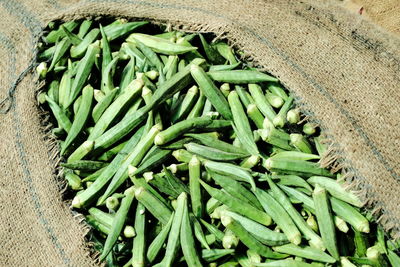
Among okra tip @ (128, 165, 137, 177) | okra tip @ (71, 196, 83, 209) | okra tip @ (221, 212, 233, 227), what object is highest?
okra tip @ (221, 212, 233, 227)

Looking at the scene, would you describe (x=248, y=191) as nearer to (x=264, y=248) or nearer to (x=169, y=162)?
(x=264, y=248)

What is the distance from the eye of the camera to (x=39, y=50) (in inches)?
127

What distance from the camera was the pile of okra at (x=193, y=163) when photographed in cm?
259

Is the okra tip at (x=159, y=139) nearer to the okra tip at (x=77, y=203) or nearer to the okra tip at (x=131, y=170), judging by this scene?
the okra tip at (x=131, y=170)

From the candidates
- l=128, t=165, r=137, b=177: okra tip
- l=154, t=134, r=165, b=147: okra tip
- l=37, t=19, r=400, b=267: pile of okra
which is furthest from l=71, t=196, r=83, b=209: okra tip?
l=154, t=134, r=165, b=147: okra tip

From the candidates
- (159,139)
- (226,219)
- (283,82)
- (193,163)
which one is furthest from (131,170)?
(283,82)

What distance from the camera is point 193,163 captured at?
2.73 metres

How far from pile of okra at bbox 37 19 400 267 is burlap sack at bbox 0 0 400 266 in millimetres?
103

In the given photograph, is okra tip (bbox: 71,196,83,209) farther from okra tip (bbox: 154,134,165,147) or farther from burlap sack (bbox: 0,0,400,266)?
okra tip (bbox: 154,134,165,147)

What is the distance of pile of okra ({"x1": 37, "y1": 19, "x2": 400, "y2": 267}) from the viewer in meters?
2.59

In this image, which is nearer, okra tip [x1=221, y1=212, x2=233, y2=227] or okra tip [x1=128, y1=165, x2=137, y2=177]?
okra tip [x1=221, y1=212, x2=233, y2=227]

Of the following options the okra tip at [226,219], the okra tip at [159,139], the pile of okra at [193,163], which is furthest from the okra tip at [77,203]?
the okra tip at [226,219]

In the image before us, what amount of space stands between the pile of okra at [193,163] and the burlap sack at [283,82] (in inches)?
4.0

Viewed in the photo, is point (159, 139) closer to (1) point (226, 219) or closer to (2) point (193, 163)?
(2) point (193, 163)
